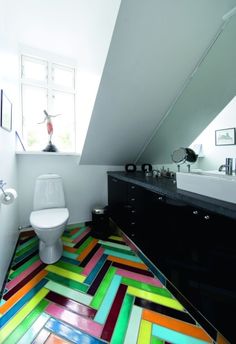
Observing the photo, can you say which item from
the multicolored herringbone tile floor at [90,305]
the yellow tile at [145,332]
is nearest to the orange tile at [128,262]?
the multicolored herringbone tile floor at [90,305]

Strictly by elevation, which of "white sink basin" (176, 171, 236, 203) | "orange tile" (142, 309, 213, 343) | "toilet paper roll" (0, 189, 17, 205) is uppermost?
"white sink basin" (176, 171, 236, 203)

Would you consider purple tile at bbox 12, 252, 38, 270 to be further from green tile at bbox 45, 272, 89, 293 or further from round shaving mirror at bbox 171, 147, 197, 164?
round shaving mirror at bbox 171, 147, 197, 164

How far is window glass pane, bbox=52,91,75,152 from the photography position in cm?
246

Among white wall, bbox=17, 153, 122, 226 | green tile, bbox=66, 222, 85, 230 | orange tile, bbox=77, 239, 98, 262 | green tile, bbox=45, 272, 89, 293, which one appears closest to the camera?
green tile, bbox=45, 272, 89, 293

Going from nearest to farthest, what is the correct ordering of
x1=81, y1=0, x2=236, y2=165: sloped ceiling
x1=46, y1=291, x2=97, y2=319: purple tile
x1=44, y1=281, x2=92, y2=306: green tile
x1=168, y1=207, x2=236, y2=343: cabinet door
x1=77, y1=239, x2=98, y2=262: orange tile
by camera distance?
x1=168, y1=207, x2=236, y2=343: cabinet door, x1=81, y1=0, x2=236, y2=165: sloped ceiling, x1=46, y1=291, x2=97, y2=319: purple tile, x1=44, y1=281, x2=92, y2=306: green tile, x1=77, y1=239, x2=98, y2=262: orange tile

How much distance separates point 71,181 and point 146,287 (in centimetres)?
158

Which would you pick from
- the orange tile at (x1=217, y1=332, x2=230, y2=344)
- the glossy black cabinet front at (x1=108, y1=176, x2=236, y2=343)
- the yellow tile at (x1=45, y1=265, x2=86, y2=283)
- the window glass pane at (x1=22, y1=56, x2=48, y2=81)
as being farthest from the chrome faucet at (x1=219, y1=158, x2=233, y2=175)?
the window glass pane at (x1=22, y1=56, x2=48, y2=81)

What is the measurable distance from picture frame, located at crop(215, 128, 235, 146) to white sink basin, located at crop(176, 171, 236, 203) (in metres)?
0.30

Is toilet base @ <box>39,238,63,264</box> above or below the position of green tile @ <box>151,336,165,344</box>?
above

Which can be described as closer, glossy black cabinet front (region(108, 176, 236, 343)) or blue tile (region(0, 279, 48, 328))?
glossy black cabinet front (region(108, 176, 236, 343))

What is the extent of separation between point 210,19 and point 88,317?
2.14m

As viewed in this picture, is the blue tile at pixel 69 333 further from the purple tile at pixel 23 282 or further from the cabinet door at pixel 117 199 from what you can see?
the cabinet door at pixel 117 199

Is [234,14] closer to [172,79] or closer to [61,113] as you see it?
[172,79]

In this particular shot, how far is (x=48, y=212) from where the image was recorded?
1816 mm
